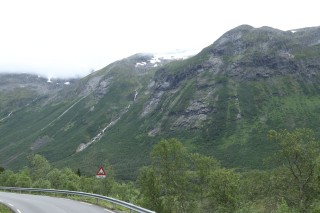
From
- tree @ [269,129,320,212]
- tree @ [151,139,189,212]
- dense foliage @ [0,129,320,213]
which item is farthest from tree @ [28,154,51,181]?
tree @ [269,129,320,212]

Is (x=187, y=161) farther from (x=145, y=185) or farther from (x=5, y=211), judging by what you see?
(x=5, y=211)

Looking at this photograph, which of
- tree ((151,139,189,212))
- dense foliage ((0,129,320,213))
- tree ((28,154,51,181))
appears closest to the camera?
dense foliage ((0,129,320,213))

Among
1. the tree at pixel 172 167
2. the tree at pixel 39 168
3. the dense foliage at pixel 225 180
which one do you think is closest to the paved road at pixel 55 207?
the dense foliage at pixel 225 180

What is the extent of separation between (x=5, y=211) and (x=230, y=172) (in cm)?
4352

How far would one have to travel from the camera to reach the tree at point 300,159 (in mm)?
54906

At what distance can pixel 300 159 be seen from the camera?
57062 millimetres

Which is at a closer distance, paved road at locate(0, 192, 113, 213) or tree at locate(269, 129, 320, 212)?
paved road at locate(0, 192, 113, 213)

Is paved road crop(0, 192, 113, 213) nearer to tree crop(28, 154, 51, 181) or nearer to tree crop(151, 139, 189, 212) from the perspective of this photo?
tree crop(151, 139, 189, 212)

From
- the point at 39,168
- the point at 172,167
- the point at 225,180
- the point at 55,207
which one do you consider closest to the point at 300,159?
the point at 225,180

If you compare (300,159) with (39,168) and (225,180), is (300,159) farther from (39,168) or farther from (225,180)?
(39,168)

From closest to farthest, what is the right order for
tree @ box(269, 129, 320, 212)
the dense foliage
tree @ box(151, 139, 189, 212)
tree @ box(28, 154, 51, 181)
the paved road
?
1. the paved road
2. tree @ box(269, 129, 320, 212)
3. the dense foliage
4. tree @ box(151, 139, 189, 212)
5. tree @ box(28, 154, 51, 181)

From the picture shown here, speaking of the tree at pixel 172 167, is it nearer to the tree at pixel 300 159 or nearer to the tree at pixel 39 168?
the tree at pixel 300 159

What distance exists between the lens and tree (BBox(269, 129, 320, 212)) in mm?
54906

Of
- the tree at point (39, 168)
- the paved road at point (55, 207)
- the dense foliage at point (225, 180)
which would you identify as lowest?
the tree at point (39, 168)
